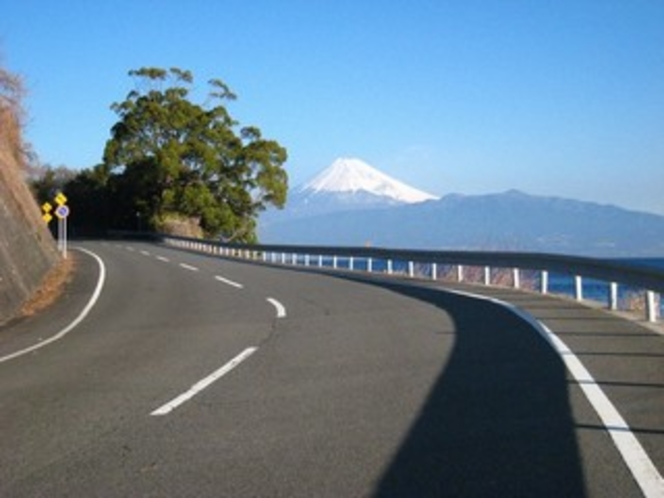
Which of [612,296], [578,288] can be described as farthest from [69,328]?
[578,288]

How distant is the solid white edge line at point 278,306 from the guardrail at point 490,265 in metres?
5.72

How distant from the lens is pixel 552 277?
2186 cm

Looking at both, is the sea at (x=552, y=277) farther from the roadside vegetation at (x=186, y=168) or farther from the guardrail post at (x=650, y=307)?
the roadside vegetation at (x=186, y=168)

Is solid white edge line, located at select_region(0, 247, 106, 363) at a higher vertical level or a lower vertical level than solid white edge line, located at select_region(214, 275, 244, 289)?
lower

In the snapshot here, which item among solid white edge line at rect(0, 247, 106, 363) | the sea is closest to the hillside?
solid white edge line at rect(0, 247, 106, 363)

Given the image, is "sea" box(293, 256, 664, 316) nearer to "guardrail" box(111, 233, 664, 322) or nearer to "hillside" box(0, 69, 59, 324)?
"guardrail" box(111, 233, 664, 322)

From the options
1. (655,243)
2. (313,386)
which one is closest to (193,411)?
(313,386)

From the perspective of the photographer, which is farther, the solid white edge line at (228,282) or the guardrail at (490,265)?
the solid white edge line at (228,282)

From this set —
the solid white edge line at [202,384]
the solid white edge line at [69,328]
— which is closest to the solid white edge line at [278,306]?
the solid white edge line at [69,328]

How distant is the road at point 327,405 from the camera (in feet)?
18.8

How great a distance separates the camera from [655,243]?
45.4 meters

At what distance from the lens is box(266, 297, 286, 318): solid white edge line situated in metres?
15.7

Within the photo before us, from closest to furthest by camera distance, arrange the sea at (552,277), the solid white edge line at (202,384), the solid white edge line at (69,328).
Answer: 1. the solid white edge line at (202,384)
2. the solid white edge line at (69,328)
3. the sea at (552,277)

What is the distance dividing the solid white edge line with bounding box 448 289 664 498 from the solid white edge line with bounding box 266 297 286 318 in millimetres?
5743
